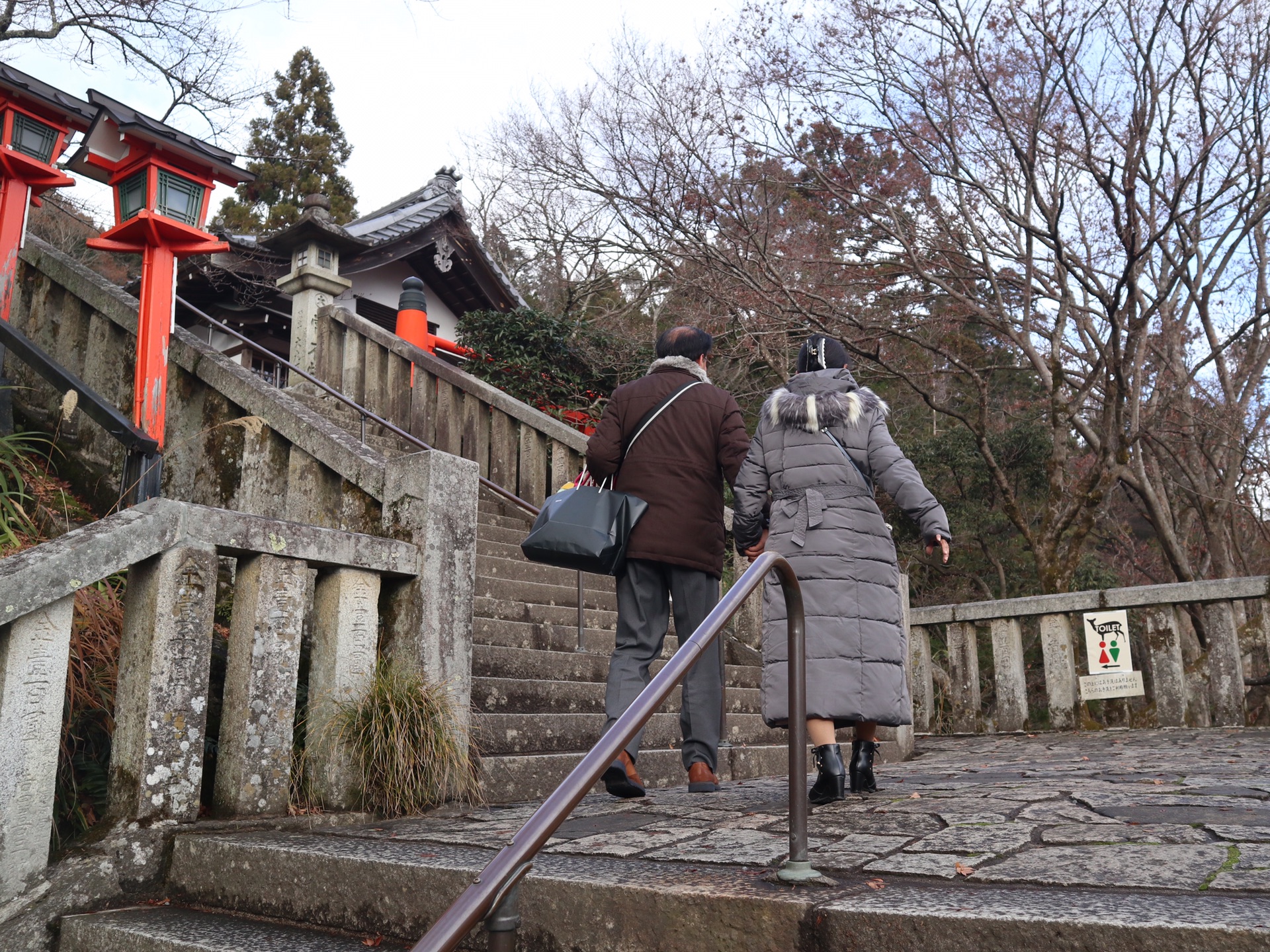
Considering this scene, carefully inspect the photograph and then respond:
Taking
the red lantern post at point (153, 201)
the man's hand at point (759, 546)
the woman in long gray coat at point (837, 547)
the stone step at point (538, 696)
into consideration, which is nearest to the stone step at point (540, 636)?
the stone step at point (538, 696)

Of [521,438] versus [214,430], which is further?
[521,438]

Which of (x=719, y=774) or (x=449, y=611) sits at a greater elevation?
(x=449, y=611)

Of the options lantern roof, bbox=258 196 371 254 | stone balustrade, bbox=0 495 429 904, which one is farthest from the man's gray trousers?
lantern roof, bbox=258 196 371 254

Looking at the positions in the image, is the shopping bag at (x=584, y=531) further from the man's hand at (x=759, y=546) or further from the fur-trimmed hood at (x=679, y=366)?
the fur-trimmed hood at (x=679, y=366)

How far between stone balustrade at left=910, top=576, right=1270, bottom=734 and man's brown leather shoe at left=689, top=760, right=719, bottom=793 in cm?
404

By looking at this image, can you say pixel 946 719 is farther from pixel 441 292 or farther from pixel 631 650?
pixel 441 292

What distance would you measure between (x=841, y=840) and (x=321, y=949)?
4.44 feet

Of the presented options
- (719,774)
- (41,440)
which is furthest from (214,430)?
(719,774)

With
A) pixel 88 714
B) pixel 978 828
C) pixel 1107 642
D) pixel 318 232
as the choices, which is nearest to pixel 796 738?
pixel 978 828

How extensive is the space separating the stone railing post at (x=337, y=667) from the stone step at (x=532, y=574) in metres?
2.55

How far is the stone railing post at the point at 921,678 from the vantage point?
7766mm

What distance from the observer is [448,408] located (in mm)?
8945

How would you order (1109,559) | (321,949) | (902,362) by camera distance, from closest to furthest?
(321,949), (902,362), (1109,559)

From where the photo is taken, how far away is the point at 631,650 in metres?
3.93
